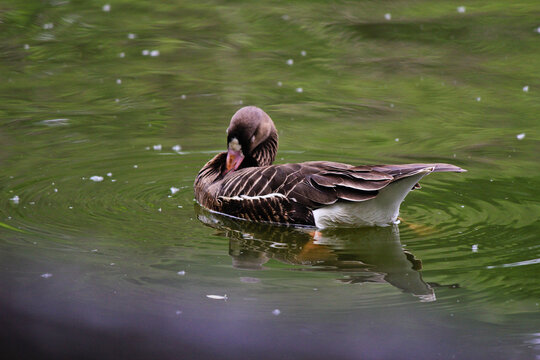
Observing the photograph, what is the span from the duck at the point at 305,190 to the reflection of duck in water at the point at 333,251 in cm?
12

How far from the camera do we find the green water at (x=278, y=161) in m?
5.52

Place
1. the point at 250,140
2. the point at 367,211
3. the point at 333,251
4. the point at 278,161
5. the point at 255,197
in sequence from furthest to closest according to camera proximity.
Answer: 1. the point at 278,161
2. the point at 250,140
3. the point at 255,197
4. the point at 367,211
5. the point at 333,251

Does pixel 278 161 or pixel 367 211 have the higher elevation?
pixel 367 211

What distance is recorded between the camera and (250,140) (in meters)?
8.34

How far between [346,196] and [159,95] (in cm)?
544

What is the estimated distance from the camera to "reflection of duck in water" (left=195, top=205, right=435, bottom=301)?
21.0 ft

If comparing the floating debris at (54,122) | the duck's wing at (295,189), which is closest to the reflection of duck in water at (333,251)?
the duck's wing at (295,189)

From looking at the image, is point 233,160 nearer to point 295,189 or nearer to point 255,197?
point 255,197

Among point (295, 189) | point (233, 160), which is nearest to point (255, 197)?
point (295, 189)

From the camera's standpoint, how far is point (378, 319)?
5.58 meters

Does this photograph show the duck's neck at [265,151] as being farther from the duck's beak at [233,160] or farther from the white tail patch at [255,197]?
the white tail patch at [255,197]

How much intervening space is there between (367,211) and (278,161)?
7.29ft

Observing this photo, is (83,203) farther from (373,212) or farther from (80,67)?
(80,67)

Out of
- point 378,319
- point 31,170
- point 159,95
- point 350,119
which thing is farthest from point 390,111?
point 378,319
